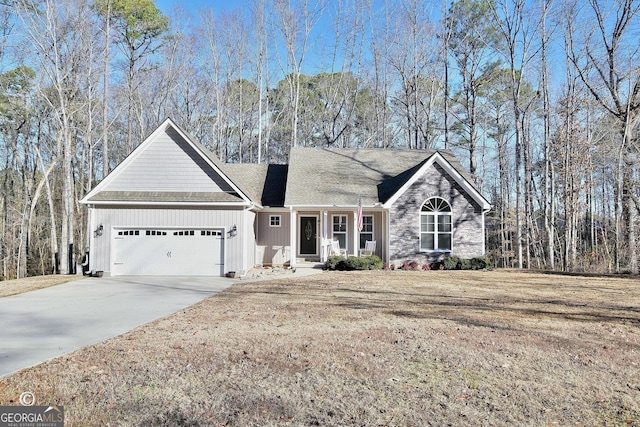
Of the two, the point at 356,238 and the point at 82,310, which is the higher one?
the point at 356,238

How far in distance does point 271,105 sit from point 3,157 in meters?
19.2

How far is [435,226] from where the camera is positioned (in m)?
17.8

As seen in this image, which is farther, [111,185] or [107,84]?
[107,84]

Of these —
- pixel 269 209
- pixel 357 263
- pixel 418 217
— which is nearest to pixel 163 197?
pixel 269 209

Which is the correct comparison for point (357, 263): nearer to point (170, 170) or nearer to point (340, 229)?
point (340, 229)

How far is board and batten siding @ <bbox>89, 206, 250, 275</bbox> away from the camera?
603 inches

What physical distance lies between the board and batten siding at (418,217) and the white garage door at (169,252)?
25.1ft

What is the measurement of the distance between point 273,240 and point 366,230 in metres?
4.42

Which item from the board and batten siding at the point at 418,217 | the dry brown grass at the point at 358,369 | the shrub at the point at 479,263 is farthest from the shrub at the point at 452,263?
the dry brown grass at the point at 358,369

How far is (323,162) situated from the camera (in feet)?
68.7

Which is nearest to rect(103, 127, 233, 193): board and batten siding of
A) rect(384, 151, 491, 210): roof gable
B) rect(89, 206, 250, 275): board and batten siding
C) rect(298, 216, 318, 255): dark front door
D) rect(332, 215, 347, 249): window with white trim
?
rect(89, 206, 250, 275): board and batten siding

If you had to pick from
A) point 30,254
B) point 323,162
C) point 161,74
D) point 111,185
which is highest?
point 161,74

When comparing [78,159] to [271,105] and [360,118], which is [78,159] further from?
[360,118]

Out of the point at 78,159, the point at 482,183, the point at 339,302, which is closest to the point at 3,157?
the point at 78,159
